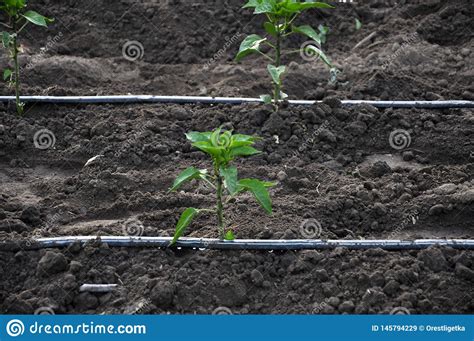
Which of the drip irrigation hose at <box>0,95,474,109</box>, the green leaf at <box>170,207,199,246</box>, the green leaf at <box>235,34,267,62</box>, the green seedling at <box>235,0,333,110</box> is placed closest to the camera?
the green leaf at <box>170,207,199,246</box>

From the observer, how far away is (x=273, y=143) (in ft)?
19.3

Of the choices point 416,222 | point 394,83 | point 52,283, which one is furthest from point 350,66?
point 52,283

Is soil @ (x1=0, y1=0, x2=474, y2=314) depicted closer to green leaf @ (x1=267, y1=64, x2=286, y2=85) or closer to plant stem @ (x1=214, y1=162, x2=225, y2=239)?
plant stem @ (x1=214, y1=162, x2=225, y2=239)

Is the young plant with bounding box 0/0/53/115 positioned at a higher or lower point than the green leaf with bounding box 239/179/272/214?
higher

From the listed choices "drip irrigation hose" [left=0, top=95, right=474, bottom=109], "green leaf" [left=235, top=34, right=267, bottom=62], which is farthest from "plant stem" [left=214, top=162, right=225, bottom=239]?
"drip irrigation hose" [left=0, top=95, right=474, bottom=109]

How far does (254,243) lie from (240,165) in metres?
1.01

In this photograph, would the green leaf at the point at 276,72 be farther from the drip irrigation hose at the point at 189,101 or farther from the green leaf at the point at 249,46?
the drip irrigation hose at the point at 189,101

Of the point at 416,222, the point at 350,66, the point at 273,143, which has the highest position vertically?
the point at 350,66

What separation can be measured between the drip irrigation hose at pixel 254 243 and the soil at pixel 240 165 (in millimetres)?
46

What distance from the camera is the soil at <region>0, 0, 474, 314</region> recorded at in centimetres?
455

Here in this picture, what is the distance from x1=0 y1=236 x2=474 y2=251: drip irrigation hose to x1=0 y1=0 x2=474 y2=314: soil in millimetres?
46

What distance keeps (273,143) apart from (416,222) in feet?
3.89

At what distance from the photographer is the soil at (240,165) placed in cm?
455

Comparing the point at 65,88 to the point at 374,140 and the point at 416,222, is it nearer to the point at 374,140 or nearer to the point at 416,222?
the point at 374,140
